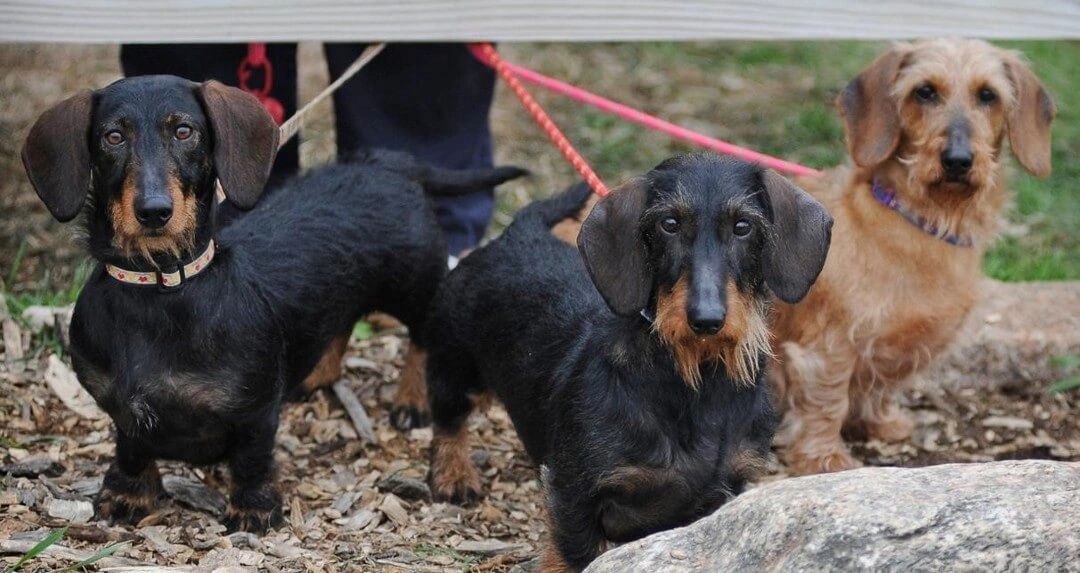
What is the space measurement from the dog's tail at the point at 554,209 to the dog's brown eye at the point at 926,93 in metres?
1.32

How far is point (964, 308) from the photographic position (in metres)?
5.09

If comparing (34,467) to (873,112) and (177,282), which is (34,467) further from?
(873,112)

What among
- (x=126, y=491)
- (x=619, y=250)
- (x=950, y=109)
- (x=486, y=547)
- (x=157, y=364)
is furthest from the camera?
(x=950, y=109)

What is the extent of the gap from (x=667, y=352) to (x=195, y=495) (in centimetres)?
184

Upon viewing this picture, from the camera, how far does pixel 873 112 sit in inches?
201

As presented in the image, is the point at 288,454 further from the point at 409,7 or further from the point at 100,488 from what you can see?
the point at 409,7

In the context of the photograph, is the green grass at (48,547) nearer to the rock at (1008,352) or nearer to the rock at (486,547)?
the rock at (486,547)

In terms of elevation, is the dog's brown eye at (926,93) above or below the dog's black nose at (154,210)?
above

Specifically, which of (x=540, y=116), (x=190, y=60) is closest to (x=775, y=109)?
(x=540, y=116)

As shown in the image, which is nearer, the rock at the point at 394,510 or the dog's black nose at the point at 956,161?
the rock at the point at 394,510

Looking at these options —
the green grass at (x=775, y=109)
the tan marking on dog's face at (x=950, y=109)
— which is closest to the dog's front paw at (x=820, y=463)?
the tan marking on dog's face at (x=950, y=109)

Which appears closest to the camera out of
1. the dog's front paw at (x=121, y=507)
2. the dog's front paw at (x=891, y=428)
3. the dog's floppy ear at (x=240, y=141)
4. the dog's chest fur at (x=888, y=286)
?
the dog's floppy ear at (x=240, y=141)

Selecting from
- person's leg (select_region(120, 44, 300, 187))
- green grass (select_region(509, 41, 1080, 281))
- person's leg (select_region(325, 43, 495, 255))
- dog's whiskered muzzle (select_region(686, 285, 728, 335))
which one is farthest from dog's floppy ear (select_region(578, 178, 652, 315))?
green grass (select_region(509, 41, 1080, 281))

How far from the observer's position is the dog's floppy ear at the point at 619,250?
11.5 feet
